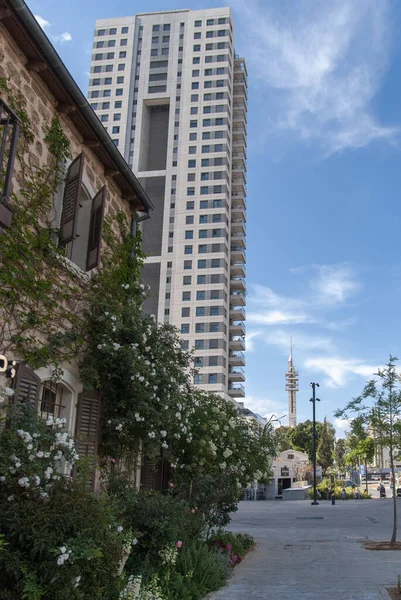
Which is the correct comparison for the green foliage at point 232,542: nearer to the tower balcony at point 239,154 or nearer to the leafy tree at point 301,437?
the leafy tree at point 301,437

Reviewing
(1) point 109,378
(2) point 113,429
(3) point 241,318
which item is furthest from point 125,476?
(3) point 241,318

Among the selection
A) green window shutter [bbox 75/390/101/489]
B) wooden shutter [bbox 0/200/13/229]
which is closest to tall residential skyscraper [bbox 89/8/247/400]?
→ green window shutter [bbox 75/390/101/489]

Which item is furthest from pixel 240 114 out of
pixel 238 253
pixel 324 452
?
pixel 324 452

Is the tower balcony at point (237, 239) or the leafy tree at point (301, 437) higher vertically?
the tower balcony at point (237, 239)

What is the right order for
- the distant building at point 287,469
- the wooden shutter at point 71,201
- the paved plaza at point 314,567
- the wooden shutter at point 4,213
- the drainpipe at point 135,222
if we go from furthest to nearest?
the distant building at point 287,469 → the drainpipe at point 135,222 → the wooden shutter at point 71,201 → the paved plaza at point 314,567 → the wooden shutter at point 4,213

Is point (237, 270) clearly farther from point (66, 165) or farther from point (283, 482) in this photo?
point (66, 165)

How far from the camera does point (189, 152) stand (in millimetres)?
85250

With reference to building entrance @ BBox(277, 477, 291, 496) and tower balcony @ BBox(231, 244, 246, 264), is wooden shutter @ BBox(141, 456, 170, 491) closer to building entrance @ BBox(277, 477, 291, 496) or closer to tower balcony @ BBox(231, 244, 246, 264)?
building entrance @ BBox(277, 477, 291, 496)

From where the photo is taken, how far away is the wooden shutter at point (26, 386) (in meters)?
7.17

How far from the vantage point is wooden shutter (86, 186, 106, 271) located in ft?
30.0

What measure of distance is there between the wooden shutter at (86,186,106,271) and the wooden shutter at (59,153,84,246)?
72 centimetres

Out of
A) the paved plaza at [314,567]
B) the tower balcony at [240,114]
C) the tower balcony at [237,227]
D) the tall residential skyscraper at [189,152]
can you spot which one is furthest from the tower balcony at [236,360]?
the paved plaza at [314,567]

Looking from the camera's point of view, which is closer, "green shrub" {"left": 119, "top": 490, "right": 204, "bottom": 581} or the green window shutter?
"green shrub" {"left": 119, "top": 490, "right": 204, "bottom": 581}

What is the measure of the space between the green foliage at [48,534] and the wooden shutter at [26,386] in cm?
116
